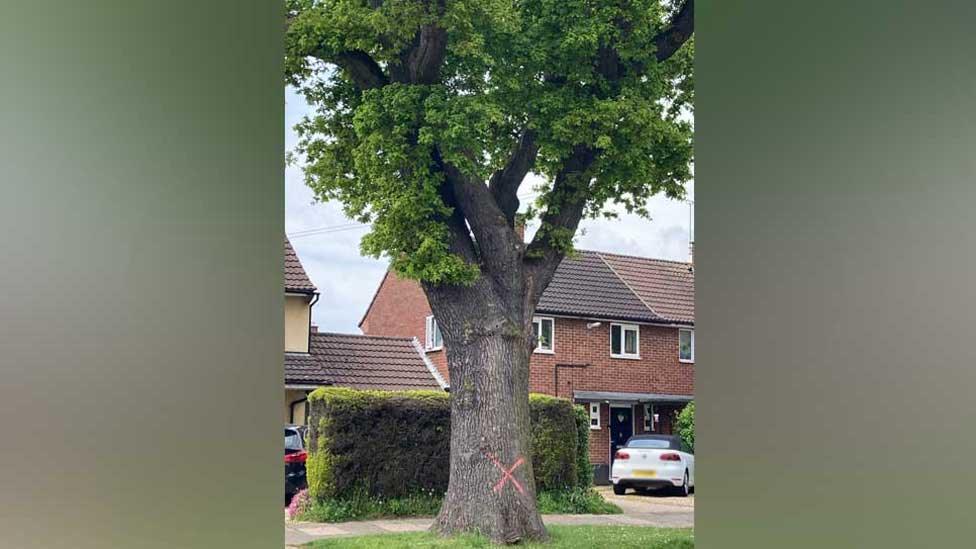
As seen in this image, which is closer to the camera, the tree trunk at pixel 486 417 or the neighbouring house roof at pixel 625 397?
the tree trunk at pixel 486 417

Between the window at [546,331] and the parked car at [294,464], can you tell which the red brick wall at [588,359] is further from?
the parked car at [294,464]

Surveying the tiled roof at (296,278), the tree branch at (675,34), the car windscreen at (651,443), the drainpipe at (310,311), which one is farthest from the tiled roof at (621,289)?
the tree branch at (675,34)

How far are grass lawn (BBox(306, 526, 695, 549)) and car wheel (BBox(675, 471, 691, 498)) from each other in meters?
2.10

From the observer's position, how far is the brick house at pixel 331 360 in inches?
281

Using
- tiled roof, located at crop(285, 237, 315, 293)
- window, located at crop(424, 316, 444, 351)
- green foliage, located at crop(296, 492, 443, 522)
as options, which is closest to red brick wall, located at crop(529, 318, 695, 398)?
window, located at crop(424, 316, 444, 351)

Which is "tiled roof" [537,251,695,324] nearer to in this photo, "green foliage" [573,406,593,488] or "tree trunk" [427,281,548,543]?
"green foliage" [573,406,593,488]

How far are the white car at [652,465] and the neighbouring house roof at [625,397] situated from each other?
573 mm

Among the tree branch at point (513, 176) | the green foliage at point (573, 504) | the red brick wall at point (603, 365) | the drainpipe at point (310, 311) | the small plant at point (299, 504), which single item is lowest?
the green foliage at point (573, 504)

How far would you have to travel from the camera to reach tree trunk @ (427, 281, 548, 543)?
17.2ft

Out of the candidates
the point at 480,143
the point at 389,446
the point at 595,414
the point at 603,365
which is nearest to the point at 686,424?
the point at 595,414

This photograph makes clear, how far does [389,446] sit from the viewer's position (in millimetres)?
5953
